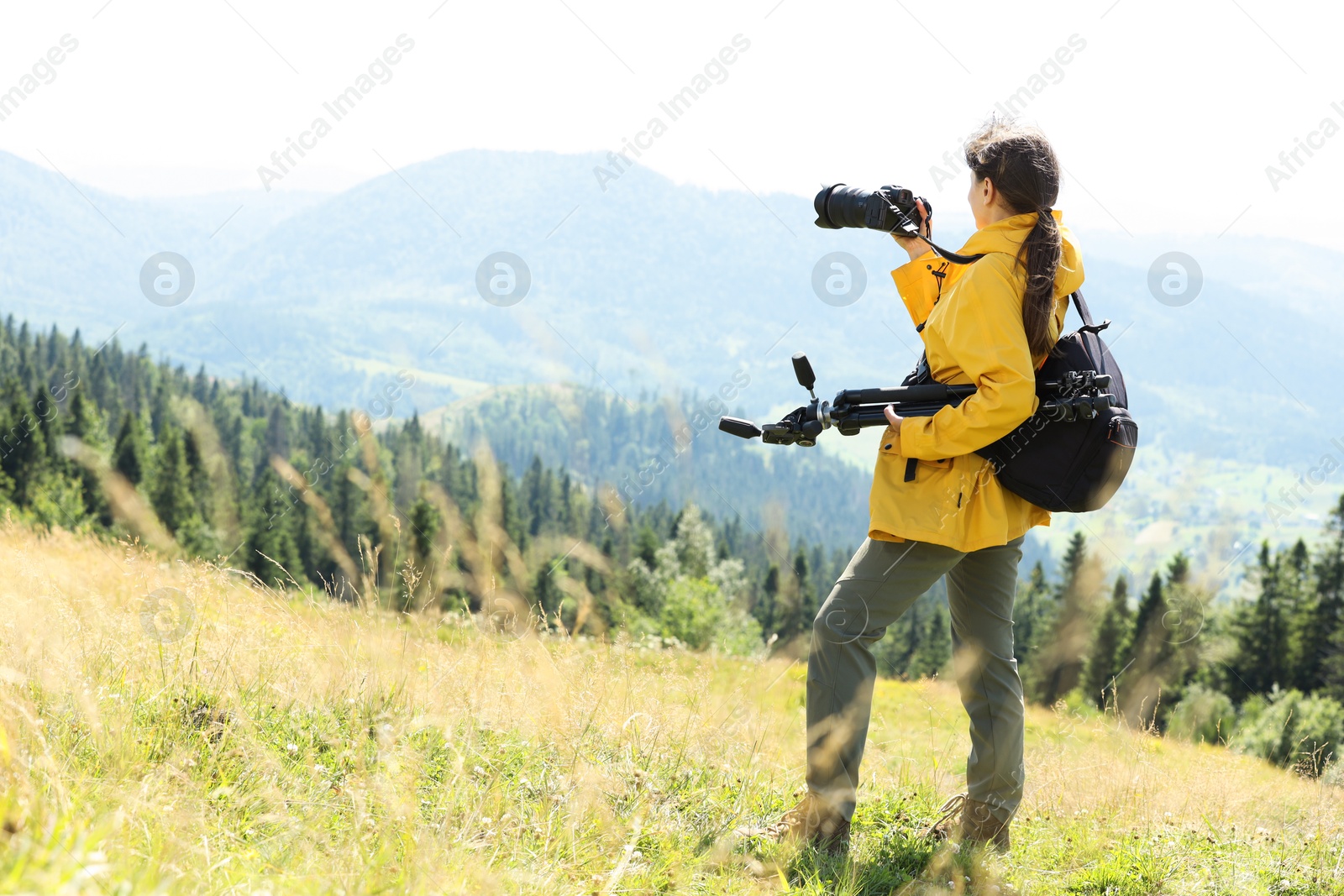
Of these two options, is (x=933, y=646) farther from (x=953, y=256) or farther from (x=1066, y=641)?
(x=953, y=256)

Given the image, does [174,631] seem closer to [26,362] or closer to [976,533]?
[976,533]

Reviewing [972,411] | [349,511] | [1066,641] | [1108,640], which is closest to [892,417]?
[972,411]

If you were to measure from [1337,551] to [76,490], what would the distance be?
6259 centimetres

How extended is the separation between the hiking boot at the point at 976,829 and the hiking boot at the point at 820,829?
0.53 m

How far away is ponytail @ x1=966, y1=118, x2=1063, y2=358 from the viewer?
125 inches

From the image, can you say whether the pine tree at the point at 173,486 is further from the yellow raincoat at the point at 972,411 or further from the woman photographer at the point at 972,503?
the yellow raincoat at the point at 972,411

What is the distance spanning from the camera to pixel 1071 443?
3207mm

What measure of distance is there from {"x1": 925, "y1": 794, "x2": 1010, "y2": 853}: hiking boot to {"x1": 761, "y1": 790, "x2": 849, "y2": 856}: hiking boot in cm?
53

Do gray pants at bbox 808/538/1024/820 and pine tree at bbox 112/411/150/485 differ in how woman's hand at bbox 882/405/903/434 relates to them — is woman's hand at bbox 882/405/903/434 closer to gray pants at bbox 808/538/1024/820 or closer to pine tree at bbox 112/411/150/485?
gray pants at bbox 808/538/1024/820

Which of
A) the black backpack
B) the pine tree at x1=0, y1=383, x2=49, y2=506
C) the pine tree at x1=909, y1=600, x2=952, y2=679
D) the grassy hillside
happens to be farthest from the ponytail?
the pine tree at x1=0, y1=383, x2=49, y2=506

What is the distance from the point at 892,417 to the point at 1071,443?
61 cm

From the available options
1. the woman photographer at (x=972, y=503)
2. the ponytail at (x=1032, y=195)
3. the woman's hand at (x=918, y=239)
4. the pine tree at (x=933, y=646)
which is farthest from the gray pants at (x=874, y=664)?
the pine tree at (x=933, y=646)

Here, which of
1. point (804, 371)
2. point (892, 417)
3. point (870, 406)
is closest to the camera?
point (892, 417)

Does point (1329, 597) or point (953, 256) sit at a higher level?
point (1329, 597)
